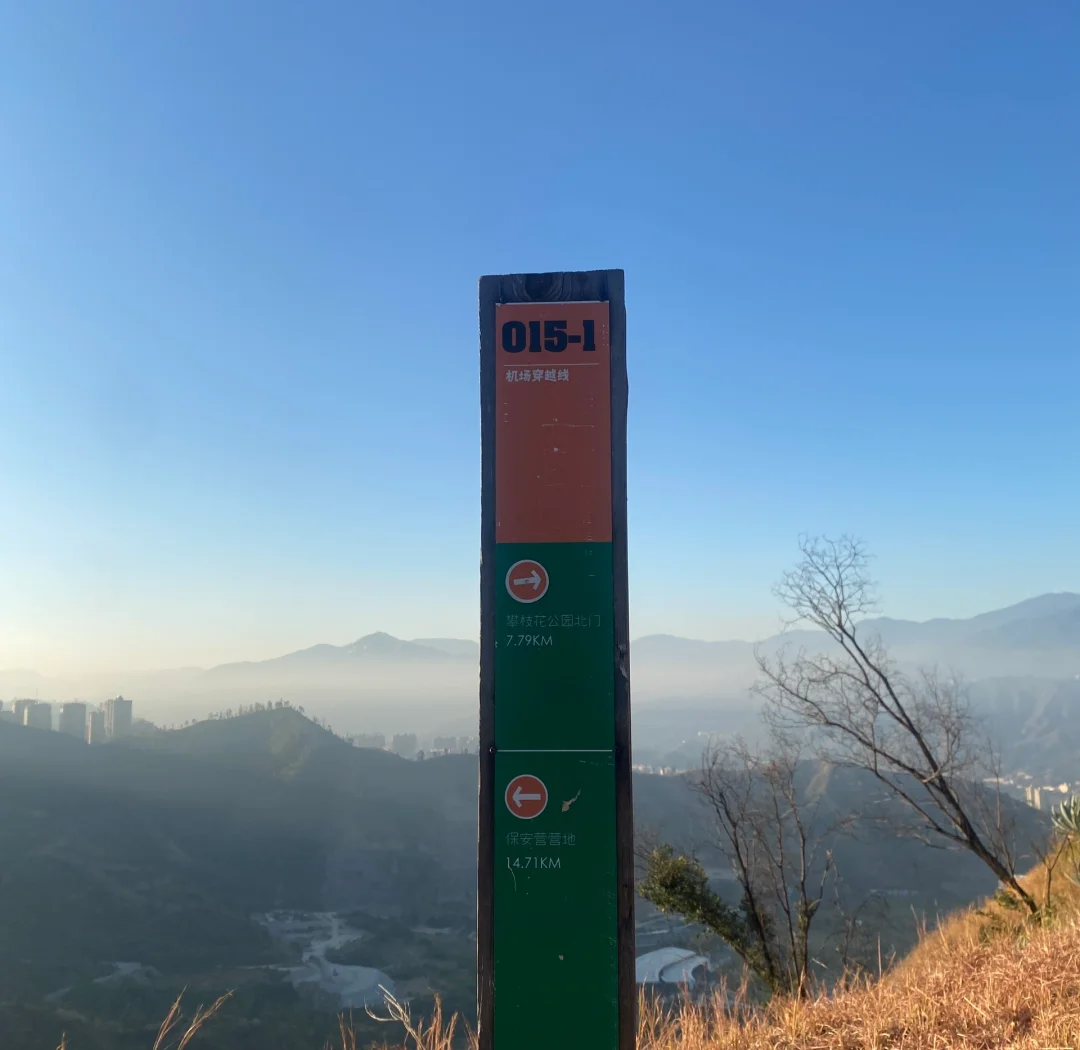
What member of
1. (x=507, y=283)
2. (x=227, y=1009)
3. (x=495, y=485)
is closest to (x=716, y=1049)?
(x=495, y=485)

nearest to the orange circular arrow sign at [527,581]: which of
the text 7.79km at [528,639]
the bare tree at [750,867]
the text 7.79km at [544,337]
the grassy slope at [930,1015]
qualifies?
the text 7.79km at [528,639]

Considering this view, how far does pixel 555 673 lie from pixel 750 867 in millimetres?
17944

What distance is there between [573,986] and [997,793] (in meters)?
14.4

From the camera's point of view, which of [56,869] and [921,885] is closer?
[921,885]

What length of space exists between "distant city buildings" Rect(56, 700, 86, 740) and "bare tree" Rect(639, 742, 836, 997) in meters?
107

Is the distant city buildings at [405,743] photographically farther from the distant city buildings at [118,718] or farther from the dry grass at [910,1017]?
the dry grass at [910,1017]

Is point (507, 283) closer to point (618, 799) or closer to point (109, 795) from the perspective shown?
point (618, 799)

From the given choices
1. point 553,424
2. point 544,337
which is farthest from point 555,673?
point 544,337

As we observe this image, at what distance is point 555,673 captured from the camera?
9.62 ft

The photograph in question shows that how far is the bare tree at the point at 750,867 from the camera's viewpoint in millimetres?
17438

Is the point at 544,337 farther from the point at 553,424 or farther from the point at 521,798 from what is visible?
the point at 521,798

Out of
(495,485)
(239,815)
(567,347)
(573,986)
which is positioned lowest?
(239,815)

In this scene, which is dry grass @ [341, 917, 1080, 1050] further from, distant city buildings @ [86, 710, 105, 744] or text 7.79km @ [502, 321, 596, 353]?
distant city buildings @ [86, 710, 105, 744]

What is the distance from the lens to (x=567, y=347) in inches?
124
